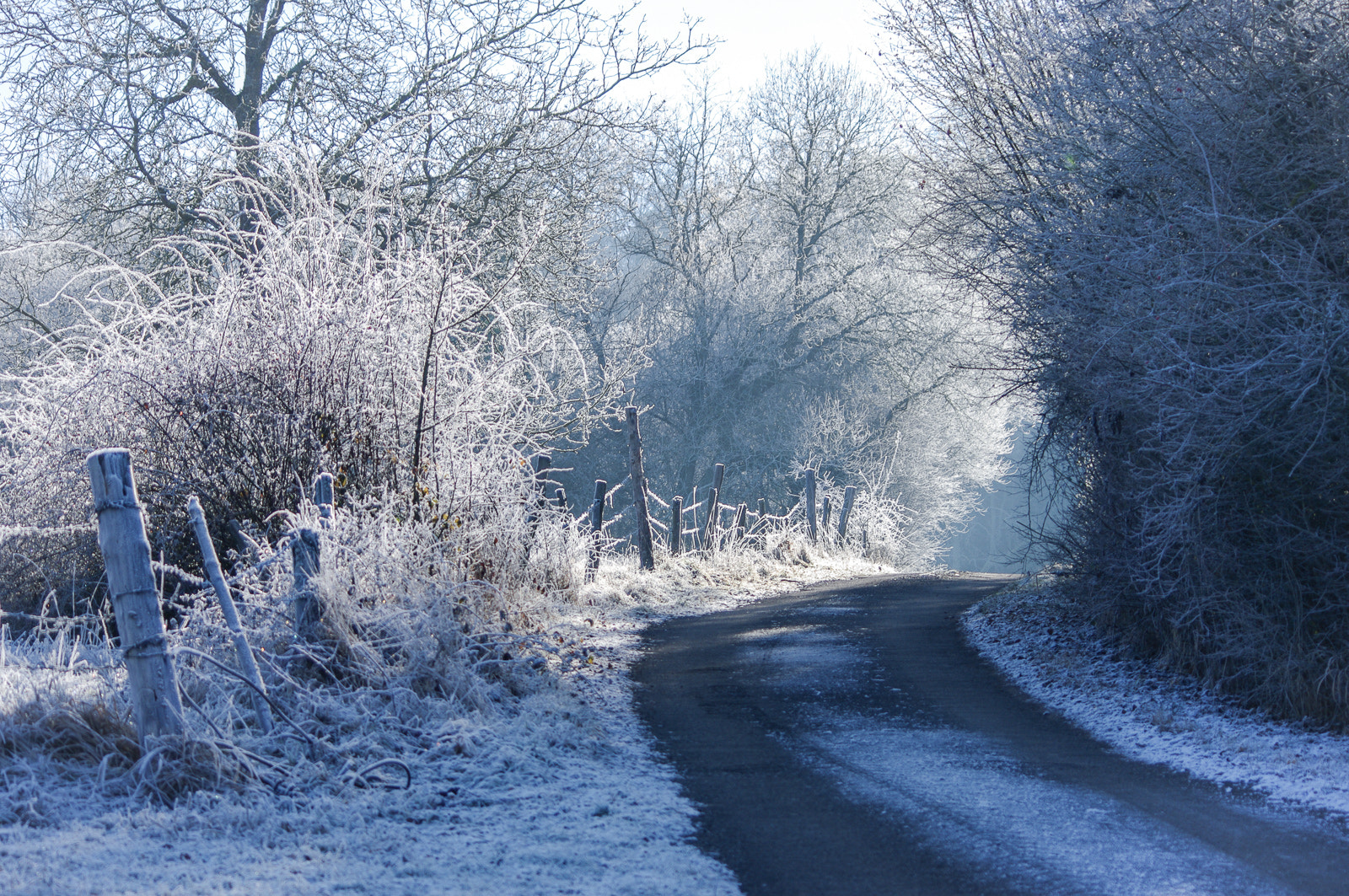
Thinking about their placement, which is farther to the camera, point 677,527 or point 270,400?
point 677,527

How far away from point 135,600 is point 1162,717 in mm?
5658

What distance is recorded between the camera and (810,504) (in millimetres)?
20156

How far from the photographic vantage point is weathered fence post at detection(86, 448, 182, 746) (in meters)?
3.99

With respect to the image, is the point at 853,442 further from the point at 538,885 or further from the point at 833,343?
the point at 538,885

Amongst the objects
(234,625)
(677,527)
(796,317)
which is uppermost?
(796,317)

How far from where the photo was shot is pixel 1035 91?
807 centimetres

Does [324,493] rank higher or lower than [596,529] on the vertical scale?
higher

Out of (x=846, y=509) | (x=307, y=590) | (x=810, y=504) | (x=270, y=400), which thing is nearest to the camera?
(x=307, y=590)

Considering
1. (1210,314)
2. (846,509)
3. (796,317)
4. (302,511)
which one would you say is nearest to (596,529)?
(302,511)

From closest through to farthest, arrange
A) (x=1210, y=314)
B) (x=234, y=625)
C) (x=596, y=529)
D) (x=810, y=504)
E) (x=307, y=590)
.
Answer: (x=234, y=625) → (x=307, y=590) → (x=1210, y=314) → (x=596, y=529) → (x=810, y=504)

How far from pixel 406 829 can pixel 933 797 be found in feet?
8.01

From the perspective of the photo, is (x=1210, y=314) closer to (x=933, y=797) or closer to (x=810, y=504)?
(x=933, y=797)

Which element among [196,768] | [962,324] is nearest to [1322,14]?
[196,768]

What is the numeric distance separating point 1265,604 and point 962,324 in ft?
66.0
